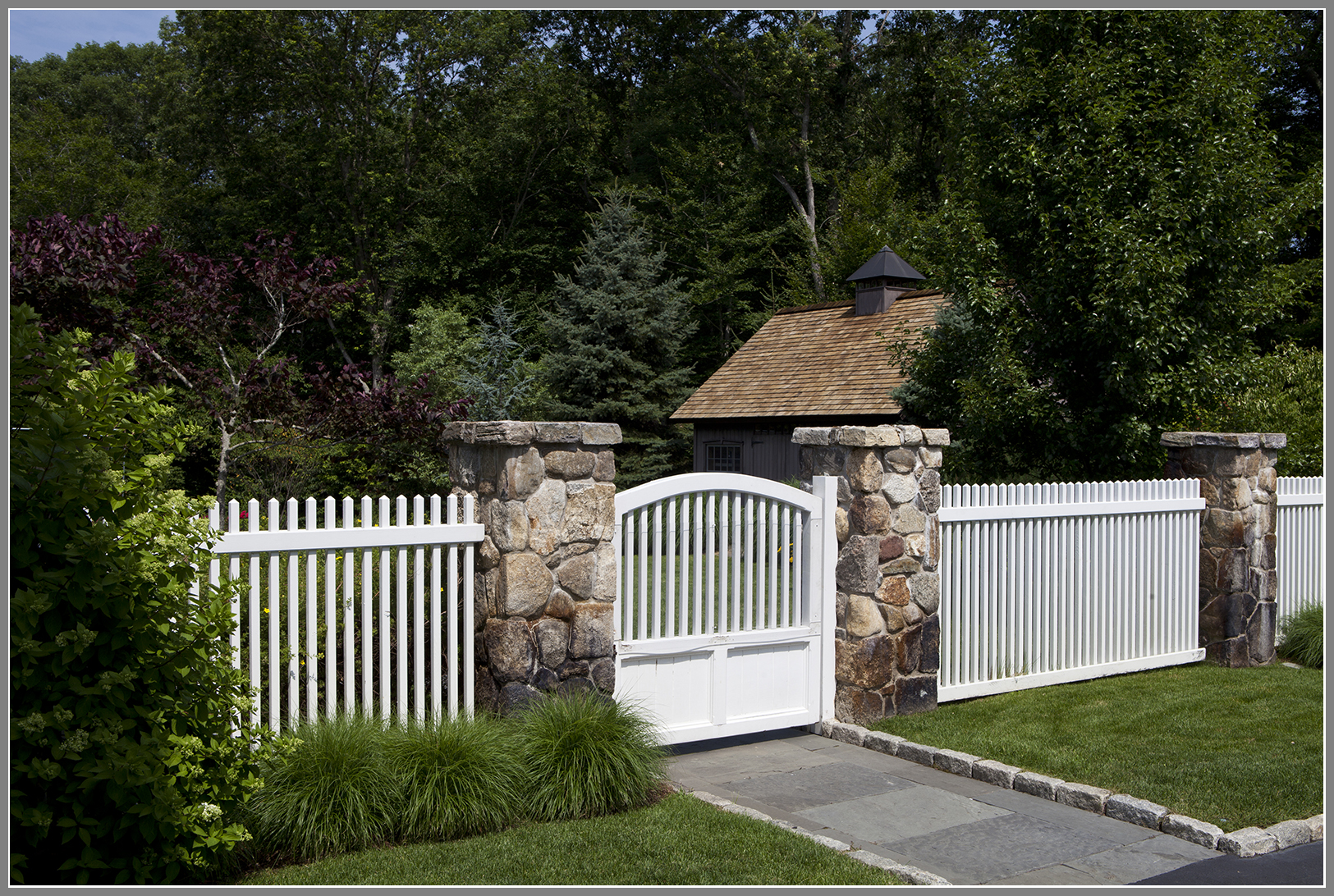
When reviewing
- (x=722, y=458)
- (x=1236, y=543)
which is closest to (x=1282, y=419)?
(x=1236, y=543)

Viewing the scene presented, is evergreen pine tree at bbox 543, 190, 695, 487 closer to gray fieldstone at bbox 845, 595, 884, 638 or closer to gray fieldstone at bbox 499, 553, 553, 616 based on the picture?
gray fieldstone at bbox 845, 595, 884, 638

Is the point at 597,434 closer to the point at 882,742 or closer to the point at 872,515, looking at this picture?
the point at 872,515

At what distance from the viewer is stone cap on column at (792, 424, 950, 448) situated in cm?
712

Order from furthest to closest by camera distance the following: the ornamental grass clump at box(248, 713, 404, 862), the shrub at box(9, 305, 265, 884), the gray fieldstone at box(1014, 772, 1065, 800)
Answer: the gray fieldstone at box(1014, 772, 1065, 800)
the ornamental grass clump at box(248, 713, 404, 862)
the shrub at box(9, 305, 265, 884)

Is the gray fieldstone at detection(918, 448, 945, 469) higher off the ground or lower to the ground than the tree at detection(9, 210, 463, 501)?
lower

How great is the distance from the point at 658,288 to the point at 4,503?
818 inches

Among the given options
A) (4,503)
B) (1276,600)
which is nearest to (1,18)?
(4,503)

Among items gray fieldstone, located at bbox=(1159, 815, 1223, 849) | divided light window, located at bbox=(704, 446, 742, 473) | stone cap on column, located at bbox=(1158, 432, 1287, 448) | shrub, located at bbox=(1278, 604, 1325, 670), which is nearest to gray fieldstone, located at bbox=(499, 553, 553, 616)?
gray fieldstone, located at bbox=(1159, 815, 1223, 849)

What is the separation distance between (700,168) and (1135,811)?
26912 millimetres

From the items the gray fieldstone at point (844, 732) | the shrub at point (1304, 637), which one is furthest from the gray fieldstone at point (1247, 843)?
the shrub at point (1304, 637)

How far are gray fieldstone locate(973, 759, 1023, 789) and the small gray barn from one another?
1198 centimetres

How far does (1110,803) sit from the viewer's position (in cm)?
545

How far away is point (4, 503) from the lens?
11.3ft

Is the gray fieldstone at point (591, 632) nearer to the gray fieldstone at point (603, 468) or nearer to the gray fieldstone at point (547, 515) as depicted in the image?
the gray fieldstone at point (547, 515)
